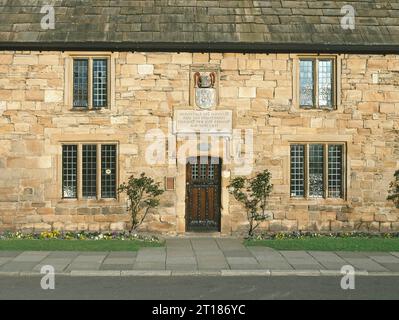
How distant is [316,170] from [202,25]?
18.5 ft

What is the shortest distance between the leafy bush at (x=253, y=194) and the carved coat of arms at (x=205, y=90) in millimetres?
2413

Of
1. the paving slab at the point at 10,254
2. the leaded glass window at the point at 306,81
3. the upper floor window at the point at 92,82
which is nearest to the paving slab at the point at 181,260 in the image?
the paving slab at the point at 10,254

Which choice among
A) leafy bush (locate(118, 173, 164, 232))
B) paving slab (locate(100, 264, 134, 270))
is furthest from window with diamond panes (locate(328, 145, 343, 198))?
paving slab (locate(100, 264, 134, 270))

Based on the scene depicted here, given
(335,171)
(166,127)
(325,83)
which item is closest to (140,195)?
(166,127)

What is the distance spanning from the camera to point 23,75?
1598 centimetres

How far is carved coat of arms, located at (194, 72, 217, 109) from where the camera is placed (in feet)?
52.9

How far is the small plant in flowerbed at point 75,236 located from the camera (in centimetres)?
1487

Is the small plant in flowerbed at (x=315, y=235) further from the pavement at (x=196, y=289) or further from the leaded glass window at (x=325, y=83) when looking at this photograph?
the pavement at (x=196, y=289)

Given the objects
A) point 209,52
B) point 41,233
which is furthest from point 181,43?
point 41,233

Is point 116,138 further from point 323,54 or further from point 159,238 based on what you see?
point 323,54

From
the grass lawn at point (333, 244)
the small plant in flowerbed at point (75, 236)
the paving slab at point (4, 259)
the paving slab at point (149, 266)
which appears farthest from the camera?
the small plant in flowerbed at point (75, 236)

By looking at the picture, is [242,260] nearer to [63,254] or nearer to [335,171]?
[63,254]

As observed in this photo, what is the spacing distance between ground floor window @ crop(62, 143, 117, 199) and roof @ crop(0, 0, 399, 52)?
9.93 ft

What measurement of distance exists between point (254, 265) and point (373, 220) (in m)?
6.86
